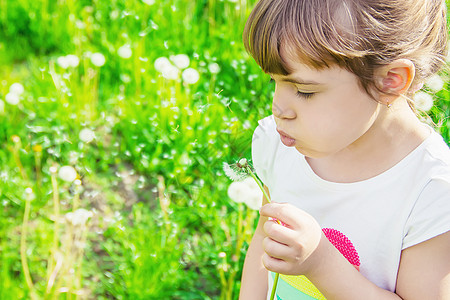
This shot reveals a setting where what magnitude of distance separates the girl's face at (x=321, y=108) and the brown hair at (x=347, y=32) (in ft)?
0.05

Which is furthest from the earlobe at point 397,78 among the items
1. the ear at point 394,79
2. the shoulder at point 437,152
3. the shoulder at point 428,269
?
the shoulder at point 428,269

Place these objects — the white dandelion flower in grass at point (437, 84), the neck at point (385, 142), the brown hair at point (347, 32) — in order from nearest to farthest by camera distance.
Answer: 1. the brown hair at point (347, 32)
2. the neck at point (385, 142)
3. the white dandelion flower in grass at point (437, 84)

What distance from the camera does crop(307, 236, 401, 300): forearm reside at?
0.85 meters

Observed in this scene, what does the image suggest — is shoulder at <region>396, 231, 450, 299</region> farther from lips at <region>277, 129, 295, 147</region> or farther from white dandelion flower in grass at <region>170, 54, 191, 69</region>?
white dandelion flower in grass at <region>170, 54, 191, 69</region>

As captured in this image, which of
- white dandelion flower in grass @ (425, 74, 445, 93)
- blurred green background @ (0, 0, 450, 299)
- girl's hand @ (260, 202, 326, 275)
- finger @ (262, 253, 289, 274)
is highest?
white dandelion flower in grass @ (425, 74, 445, 93)

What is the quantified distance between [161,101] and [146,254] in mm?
555

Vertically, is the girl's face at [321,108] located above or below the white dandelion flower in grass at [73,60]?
above

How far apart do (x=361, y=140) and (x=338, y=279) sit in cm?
24

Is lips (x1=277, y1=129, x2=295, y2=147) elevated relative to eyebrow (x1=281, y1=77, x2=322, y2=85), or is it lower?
lower

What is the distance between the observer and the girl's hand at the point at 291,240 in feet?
2.64

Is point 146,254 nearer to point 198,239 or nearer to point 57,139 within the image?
point 198,239

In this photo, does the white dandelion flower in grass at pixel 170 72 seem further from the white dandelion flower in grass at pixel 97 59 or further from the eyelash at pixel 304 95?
the eyelash at pixel 304 95

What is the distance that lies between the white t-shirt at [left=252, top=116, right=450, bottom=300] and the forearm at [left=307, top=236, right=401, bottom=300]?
0.05 m

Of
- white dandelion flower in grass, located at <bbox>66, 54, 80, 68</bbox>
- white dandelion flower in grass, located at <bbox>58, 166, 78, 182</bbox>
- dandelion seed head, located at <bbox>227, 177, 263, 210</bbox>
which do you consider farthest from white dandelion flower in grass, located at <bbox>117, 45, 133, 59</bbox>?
dandelion seed head, located at <bbox>227, 177, 263, 210</bbox>
